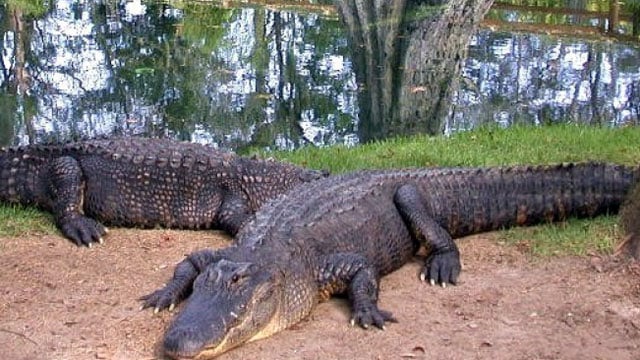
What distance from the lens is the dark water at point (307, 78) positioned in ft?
32.8

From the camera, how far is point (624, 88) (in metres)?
11.8

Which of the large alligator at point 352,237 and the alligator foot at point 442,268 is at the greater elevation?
the large alligator at point 352,237

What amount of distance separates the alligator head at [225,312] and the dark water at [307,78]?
524 centimetres

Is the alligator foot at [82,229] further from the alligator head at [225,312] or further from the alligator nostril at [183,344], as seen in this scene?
the alligator nostril at [183,344]

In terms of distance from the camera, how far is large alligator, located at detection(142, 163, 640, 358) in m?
3.80

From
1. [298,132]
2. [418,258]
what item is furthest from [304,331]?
[298,132]

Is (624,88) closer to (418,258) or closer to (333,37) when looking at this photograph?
(333,37)

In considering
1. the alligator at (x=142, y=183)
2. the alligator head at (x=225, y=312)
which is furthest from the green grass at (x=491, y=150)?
the alligator head at (x=225, y=312)

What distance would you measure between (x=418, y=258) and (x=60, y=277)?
6.03 feet

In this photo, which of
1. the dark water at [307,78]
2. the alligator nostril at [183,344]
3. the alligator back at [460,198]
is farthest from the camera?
the dark water at [307,78]

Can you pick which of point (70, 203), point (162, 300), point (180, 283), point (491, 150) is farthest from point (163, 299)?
point (491, 150)

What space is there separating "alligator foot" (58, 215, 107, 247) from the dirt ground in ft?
0.40

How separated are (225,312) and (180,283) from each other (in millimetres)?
604

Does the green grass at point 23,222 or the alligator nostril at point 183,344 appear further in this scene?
the green grass at point 23,222
